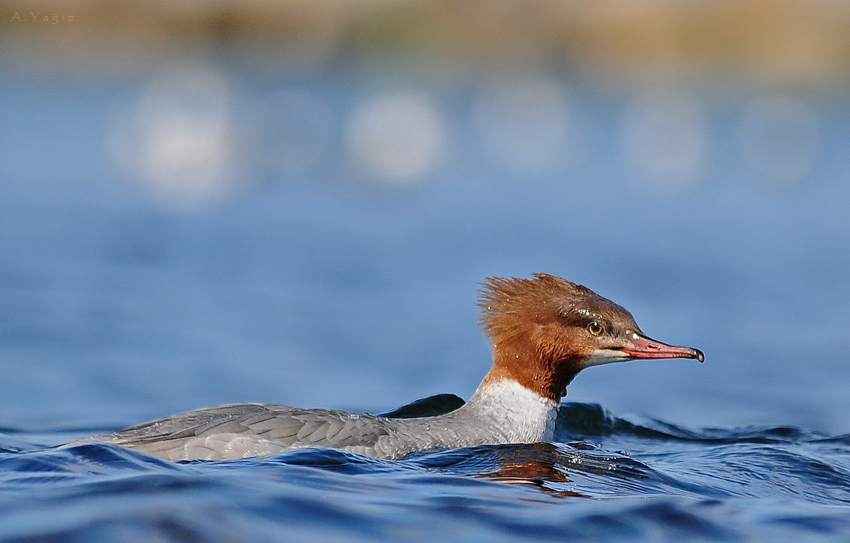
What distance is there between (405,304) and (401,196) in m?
7.31

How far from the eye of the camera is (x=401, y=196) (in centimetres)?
Answer: 2025

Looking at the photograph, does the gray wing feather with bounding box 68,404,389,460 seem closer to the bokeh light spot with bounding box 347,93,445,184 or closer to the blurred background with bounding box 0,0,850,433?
the blurred background with bounding box 0,0,850,433

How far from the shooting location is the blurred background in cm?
1077

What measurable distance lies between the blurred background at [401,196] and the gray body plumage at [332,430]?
2615mm

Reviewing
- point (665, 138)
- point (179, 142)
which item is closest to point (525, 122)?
point (665, 138)

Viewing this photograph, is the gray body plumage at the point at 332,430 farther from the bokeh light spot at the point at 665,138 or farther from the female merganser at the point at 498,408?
the bokeh light spot at the point at 665,138

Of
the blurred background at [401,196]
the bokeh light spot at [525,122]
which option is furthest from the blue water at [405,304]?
the bokeh light spot at [525,122]

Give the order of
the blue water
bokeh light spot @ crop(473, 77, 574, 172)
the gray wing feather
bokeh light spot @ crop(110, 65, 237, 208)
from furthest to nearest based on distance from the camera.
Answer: bokeh light spot @ crop(473, 77, 574, 172)
bokeh light spot @ crop(110, 65, 237, 208)
the gray wing feather
the blue water

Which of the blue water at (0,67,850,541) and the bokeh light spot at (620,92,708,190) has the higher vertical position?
the bokeh light spot at (620,92,708,190)

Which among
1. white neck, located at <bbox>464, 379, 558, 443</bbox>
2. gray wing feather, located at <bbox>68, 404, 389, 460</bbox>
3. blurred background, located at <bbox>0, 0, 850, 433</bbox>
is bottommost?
gray wing feather, located at <bbox>68, 404, 389, 460</bbox>

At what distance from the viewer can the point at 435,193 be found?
818 inches

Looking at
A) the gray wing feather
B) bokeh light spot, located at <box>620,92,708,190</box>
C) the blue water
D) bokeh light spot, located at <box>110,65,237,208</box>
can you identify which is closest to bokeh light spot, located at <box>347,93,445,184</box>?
the blue water

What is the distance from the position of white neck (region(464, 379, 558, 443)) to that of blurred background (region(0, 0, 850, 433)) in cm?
280

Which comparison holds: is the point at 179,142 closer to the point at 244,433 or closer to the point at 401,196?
the point at 401,196
